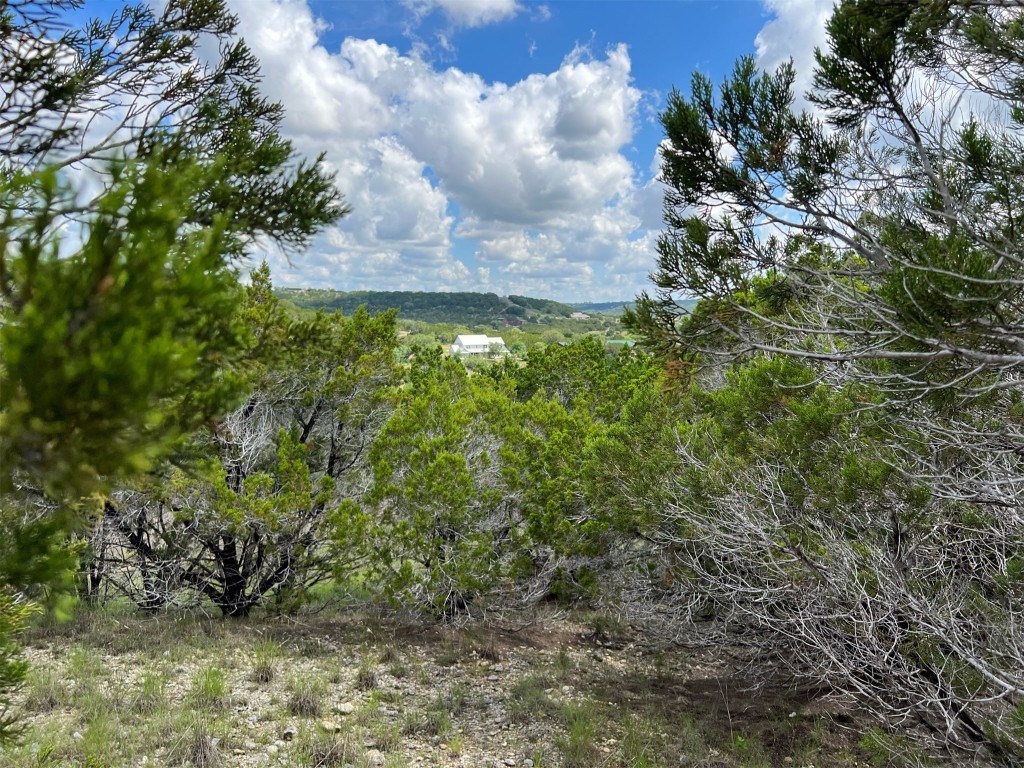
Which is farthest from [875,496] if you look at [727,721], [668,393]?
[727,721]

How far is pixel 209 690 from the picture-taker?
16.3 feet

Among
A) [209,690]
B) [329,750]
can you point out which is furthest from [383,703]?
[209,690]

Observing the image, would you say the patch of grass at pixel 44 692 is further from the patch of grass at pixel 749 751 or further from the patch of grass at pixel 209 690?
the patch of grass at pixel 749 751

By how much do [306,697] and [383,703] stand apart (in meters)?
0.74

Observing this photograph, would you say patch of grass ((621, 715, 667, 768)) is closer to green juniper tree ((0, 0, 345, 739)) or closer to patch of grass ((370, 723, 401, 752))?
patch of grass ((370, 723, 401, 752))

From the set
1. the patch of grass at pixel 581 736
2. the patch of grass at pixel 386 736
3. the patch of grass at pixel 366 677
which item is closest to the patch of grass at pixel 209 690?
the patch of grass at pixel 366 677

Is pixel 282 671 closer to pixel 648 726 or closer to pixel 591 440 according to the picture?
Answer: pixel 648 726

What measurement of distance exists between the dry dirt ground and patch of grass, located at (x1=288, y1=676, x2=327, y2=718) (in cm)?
2

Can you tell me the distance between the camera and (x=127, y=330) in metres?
1.15

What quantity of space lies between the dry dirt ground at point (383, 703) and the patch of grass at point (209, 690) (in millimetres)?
17

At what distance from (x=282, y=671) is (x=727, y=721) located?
4606 millimetres

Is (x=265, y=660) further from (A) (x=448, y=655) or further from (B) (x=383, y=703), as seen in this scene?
(A) (x=448, y=655)

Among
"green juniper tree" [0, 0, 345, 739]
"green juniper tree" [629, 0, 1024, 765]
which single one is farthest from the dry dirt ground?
"green juniper tree" [0, 0, 345, 739]

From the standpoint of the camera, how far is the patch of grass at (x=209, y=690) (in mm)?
4836
